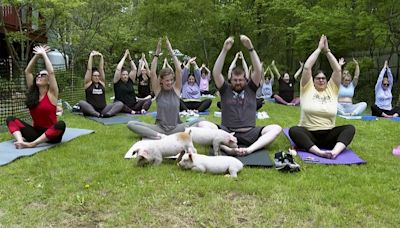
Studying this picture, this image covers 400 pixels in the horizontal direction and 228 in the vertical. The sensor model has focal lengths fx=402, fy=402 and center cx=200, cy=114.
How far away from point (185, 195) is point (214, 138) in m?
1.44

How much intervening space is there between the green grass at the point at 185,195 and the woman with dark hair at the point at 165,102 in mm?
996

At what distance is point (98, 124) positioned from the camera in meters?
7.99

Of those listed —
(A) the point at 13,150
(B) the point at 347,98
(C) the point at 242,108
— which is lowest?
(A) the point at 13,150

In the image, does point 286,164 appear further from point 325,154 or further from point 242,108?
point 242,108

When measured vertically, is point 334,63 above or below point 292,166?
above

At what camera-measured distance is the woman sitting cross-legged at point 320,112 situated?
17.6 ft

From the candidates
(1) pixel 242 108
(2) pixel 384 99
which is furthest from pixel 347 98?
(1) pixel 242 108

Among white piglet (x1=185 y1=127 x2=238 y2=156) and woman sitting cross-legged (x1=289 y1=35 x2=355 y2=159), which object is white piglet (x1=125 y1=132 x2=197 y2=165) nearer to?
white piglet (x1=185 y1=127 x2=238 y2=156)

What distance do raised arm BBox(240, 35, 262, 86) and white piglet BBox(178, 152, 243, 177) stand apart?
4.89ft

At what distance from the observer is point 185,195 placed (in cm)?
360

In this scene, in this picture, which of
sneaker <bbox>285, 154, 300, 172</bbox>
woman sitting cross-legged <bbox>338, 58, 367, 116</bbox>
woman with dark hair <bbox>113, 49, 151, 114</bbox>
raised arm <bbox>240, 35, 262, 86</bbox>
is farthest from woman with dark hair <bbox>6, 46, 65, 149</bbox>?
woman sitting cross-legged <bbox>338, 58, 367, 116</bbox>

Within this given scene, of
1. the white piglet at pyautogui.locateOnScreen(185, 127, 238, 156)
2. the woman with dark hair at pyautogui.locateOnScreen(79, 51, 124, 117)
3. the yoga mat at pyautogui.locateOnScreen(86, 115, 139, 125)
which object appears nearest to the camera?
the white piglet at pyautogui.locateOnScreen(185, 127, 238, 156)

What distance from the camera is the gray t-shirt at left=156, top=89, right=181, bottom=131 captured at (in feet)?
19.3

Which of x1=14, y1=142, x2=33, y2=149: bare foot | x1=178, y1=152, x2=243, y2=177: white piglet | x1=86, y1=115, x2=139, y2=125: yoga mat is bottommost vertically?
x1=86, y1=115, x2=139, y2=125: yoga mat
